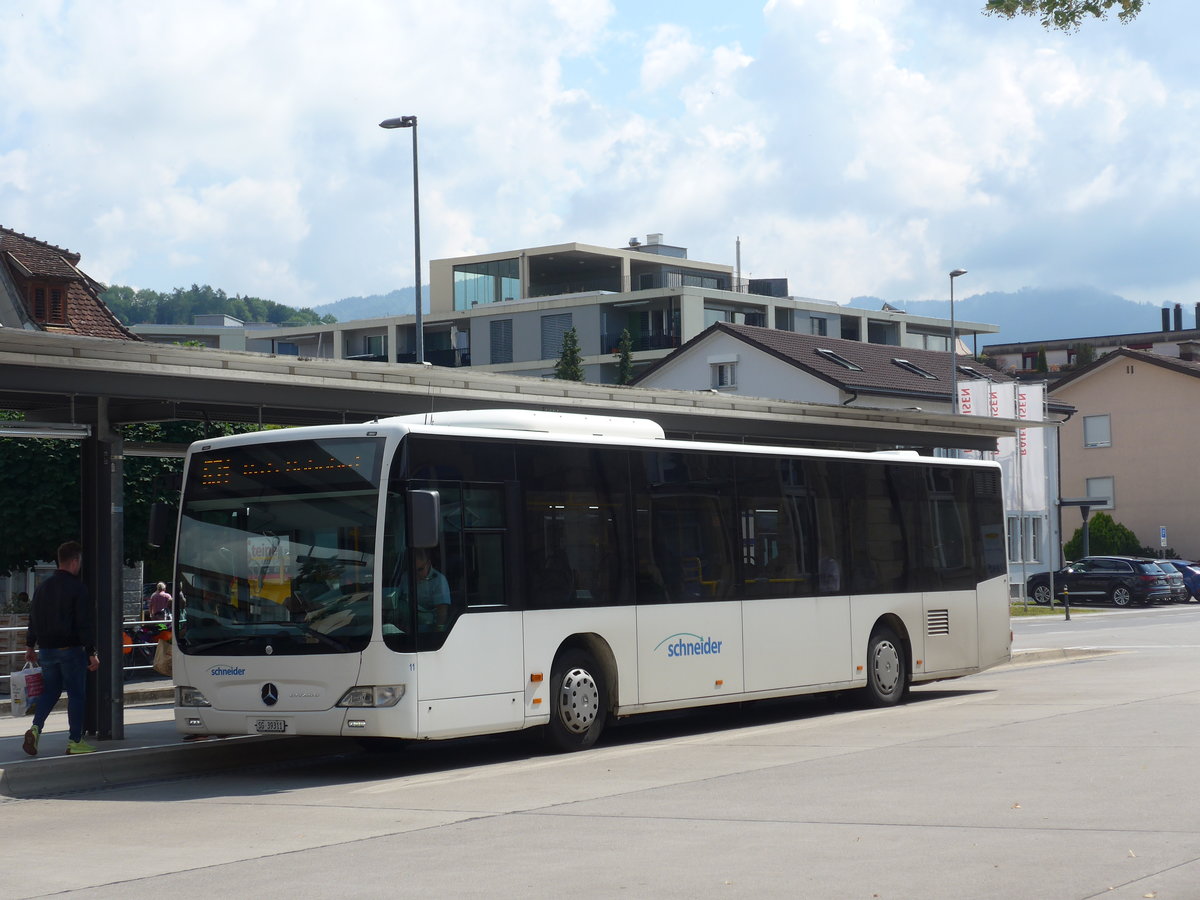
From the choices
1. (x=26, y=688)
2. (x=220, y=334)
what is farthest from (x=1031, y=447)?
(x=220, y=334)

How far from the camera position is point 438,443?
46.6 feet

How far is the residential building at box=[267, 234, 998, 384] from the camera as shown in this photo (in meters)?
93.0

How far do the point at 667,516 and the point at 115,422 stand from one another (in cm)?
572

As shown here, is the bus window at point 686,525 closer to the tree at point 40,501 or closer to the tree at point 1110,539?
the tree at point 40,501

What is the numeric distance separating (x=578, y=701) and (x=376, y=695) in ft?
8.18

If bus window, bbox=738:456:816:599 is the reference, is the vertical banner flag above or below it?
above

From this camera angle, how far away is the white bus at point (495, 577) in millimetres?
13664

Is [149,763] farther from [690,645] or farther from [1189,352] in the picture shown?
[1189,352]

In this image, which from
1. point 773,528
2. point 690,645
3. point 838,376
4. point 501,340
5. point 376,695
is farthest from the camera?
point 501,340

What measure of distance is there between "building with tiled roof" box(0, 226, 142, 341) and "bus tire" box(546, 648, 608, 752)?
36372 millimetres

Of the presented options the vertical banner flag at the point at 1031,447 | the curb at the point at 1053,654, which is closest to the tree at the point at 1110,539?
the vertical banner flag at the point at 1031,447

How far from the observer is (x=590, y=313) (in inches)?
3666

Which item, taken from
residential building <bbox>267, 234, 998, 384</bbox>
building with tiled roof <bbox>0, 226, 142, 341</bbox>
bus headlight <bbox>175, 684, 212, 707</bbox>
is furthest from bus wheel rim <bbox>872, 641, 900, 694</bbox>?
residential building <bbox>267, 234, 998, 384</bbox>

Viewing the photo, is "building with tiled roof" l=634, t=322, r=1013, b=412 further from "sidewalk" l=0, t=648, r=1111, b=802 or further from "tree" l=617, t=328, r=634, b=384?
"sidewalk" l=0, t=648, r=1111, b=802
